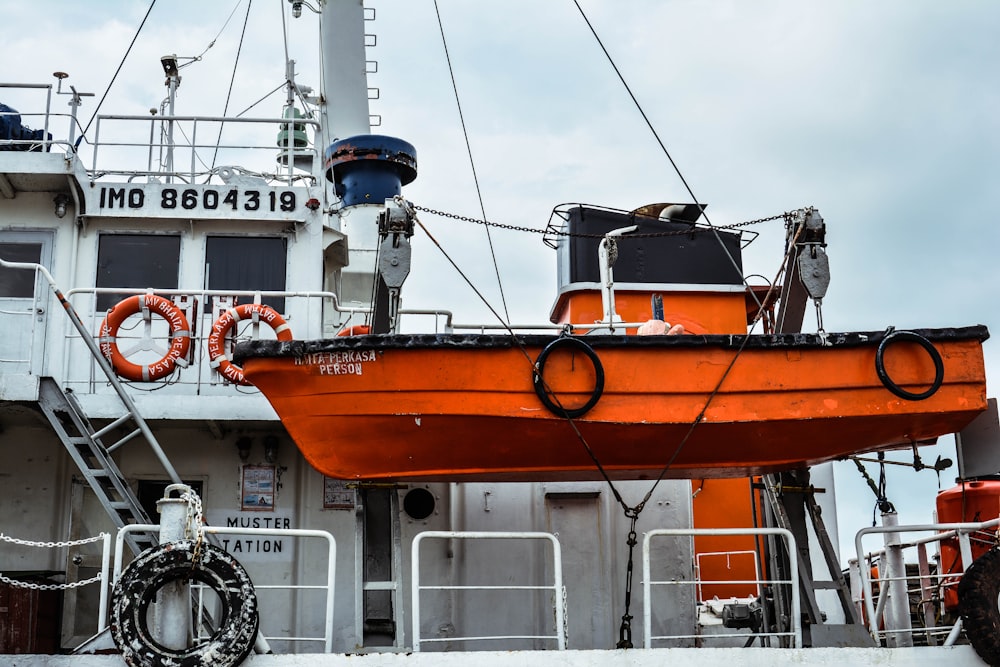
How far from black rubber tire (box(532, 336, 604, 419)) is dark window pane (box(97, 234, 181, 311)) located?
451 cm

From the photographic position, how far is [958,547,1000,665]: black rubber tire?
728 centimetres

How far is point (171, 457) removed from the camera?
9969mm

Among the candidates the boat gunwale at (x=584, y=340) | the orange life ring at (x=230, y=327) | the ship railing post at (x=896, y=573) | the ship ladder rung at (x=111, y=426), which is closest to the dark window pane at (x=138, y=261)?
the orange life ring at (x=230, y=327)

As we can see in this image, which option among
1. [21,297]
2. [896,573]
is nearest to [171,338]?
[21,297]

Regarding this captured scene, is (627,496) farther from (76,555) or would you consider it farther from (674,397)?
(76,555)

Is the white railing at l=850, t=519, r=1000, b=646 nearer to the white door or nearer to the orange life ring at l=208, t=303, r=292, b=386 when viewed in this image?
the orange life ring at l=208, t=303, r=292, b=386

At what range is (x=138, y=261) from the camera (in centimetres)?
1061

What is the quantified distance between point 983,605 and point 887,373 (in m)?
1.70

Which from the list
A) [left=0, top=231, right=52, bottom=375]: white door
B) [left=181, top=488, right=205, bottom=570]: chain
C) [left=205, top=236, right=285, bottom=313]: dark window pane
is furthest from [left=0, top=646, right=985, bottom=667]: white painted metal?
[left=205, top=236, right=285, bottom=313]: dark window pane

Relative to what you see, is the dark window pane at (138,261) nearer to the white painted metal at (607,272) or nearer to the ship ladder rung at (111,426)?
the ship ladder rung at (111,426)

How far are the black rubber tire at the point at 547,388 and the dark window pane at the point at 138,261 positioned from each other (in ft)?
14.8

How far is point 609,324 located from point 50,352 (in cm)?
515

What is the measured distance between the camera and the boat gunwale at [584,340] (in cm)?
770

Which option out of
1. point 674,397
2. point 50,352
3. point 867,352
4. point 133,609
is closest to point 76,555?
point 50,352
